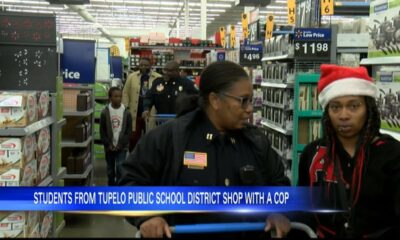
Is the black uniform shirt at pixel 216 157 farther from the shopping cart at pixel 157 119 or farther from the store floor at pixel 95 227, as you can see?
the shopping cart at pixel 157 119

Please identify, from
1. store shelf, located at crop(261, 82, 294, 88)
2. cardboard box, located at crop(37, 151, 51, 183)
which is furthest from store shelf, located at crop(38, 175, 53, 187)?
store shelf, located at crop(261, 82, 294, 88)

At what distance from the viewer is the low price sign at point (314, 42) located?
569 centimetres

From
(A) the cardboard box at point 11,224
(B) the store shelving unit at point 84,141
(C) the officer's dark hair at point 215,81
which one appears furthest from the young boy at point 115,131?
(C) the officer's dark hair at point 215,81

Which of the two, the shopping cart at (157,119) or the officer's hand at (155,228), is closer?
the officer's hand at (155,228)

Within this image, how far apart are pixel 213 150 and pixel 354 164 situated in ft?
1.98

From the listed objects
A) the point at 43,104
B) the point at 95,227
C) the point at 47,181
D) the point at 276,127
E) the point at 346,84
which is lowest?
the point at 95,227

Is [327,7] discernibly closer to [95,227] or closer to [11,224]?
[95,227]

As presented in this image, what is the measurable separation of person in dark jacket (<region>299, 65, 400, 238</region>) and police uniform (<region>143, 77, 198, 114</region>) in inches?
233

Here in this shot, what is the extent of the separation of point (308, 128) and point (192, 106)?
3794 mm

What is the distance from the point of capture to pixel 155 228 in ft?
5.84

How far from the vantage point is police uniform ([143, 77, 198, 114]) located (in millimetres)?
8047

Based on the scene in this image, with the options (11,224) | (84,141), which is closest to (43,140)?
(11,224)

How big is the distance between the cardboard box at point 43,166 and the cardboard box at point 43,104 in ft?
1.26

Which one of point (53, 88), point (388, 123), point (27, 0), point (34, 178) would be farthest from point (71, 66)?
point (27, 0)
